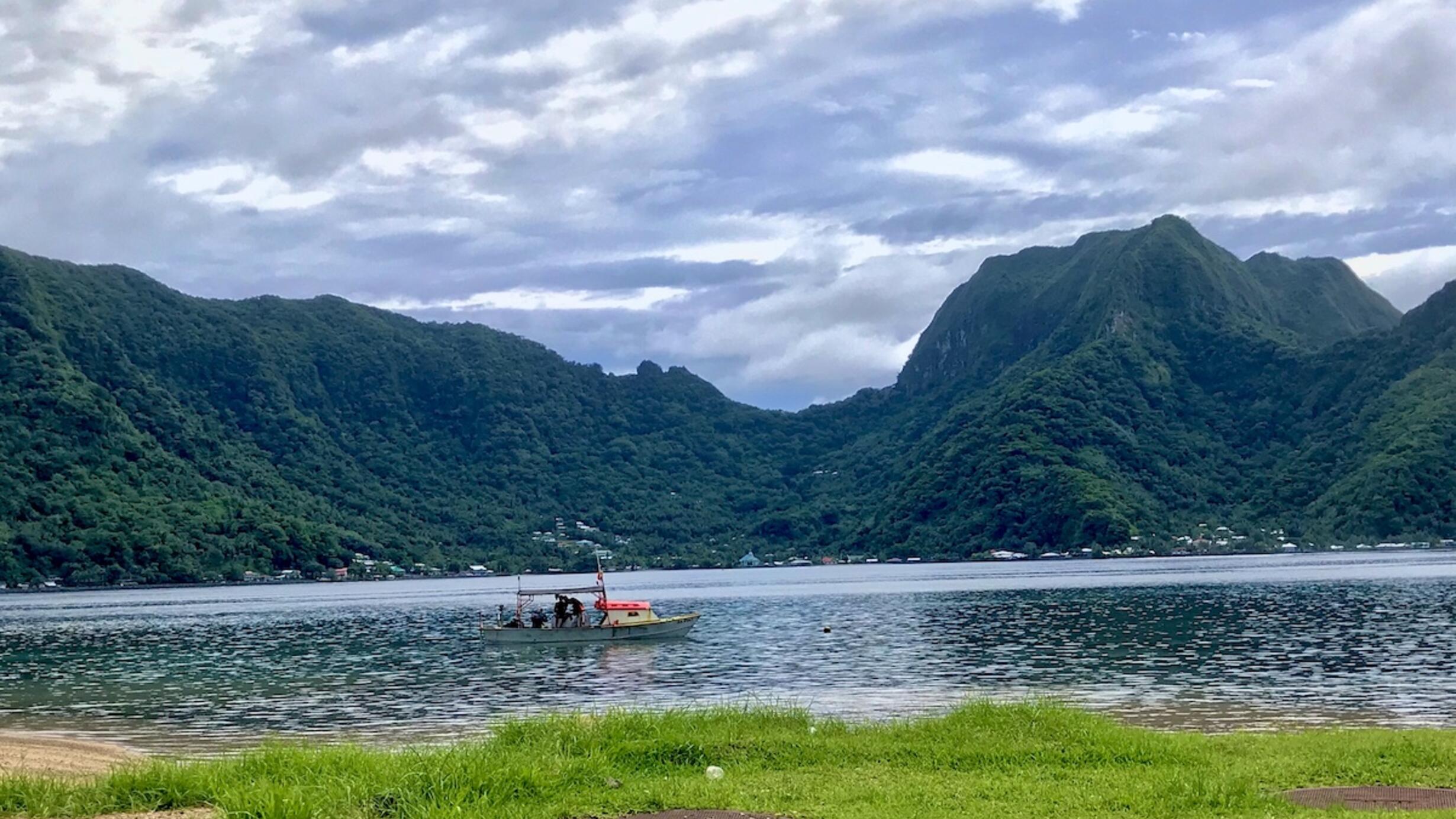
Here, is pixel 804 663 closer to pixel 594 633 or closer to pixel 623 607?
pixel 594 633

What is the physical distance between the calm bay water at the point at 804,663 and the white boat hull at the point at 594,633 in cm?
195

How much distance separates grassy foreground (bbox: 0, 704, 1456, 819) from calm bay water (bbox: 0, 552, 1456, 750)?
11.6 meters

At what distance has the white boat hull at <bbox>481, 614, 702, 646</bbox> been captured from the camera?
228 feet

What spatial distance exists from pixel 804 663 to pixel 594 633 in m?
22.1

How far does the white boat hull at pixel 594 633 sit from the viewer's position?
69375mm

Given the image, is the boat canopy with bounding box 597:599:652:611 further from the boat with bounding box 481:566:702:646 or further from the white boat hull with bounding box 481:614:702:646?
the white boat hull with bounding box 481:614:702:646

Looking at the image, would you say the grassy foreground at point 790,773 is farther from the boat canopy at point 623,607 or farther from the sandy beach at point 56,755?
the boat canopy at point 623,607

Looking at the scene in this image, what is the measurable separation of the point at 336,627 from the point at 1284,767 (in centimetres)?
7947

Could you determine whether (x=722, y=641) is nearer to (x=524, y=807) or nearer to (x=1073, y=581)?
(x=524, y=807)

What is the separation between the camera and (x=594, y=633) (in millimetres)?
70875

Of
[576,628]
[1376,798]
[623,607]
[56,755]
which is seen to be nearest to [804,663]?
[576,628]

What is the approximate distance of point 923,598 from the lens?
103812 mm

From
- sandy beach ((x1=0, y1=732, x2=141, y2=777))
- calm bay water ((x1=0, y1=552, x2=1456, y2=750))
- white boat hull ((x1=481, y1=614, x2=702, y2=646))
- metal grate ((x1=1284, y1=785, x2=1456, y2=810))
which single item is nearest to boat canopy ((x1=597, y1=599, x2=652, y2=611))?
white boat hull ((x1=481, y1=614, x2=702, y2=646))

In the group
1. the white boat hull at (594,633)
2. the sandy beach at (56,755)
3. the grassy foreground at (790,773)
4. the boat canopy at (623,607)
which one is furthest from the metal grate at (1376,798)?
the boat canopy at (623,607)
